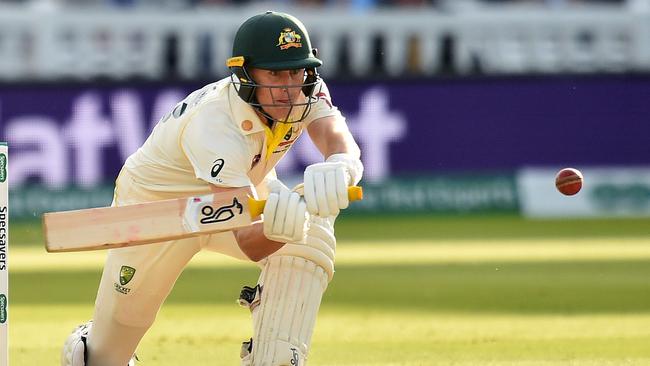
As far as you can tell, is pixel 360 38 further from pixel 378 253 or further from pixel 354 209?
pixel 378 253

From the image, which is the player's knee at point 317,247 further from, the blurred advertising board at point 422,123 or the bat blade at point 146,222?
the blurred advertising board at point 422,123

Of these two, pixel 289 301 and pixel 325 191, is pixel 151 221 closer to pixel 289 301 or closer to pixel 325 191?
pixel 325 191

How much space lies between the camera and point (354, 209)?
12805mm

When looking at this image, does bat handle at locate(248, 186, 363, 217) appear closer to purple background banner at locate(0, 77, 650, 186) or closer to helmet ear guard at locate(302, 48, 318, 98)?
helmet ear guard at locate(302, 48, 318, 98)

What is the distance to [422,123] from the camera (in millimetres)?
12562

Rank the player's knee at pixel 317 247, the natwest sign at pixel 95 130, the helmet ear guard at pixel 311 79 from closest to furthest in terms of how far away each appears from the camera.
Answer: the helmet ear guard at pixel 311 79, the player's knee at pixel 317 247, the natwest sign at pixel 95 130

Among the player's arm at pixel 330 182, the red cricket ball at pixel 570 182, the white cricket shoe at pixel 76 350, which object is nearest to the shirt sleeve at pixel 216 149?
the player's arm at pixel 330 182

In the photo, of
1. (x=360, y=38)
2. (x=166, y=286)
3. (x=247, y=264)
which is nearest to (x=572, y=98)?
(x=360, y=38)

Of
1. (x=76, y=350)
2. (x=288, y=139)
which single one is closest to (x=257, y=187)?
(x=288, y=139)

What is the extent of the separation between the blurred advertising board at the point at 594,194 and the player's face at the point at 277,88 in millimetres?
8197

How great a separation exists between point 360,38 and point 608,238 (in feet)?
15.2

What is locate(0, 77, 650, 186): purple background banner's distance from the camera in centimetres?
1247

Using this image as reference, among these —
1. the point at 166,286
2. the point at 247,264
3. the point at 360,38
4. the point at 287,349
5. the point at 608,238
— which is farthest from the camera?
the point at 360,38

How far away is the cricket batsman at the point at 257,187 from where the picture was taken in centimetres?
444
